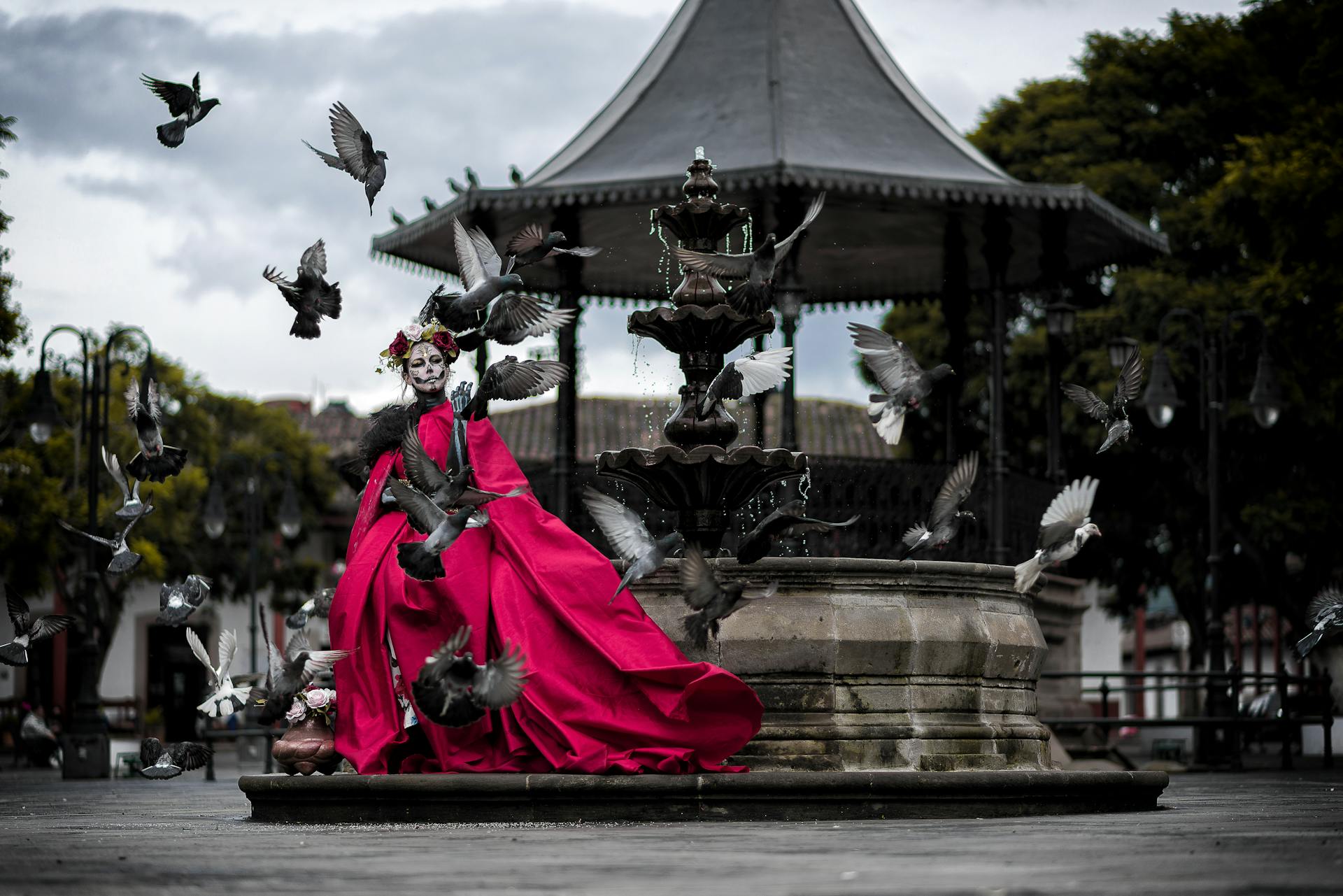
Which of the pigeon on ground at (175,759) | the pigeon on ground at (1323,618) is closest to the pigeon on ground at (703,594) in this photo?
the pigeon on ground at (175,759)

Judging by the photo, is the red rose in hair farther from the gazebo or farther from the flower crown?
the gazebo

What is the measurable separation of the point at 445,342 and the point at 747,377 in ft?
4.66

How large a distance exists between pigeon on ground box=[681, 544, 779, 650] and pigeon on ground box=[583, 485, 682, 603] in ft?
0.86

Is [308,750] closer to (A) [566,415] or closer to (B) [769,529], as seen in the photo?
(B) [769,529]

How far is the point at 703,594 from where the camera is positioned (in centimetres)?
830

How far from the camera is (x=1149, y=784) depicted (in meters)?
8.96

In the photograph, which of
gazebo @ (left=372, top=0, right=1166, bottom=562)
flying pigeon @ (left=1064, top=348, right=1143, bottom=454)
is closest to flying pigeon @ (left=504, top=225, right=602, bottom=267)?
flying pigeon @ (left=1064, top=348, right=1143, bottom=454)

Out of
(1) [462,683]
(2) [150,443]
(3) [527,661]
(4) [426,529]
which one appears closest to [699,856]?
(1) [462,683]

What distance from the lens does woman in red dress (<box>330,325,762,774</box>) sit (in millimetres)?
8375

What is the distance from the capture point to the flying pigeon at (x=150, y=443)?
1078 centimetres

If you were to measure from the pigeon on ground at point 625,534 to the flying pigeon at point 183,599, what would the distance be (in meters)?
2.65

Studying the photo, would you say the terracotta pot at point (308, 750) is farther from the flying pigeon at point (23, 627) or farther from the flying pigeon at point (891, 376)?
the flying pigeon at point (891, 376)

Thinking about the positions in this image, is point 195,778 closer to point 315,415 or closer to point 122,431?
point 122,431

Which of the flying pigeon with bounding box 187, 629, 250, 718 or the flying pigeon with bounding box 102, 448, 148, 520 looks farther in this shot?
the flying pigeon with bounding box 102, 448, 148, 520
